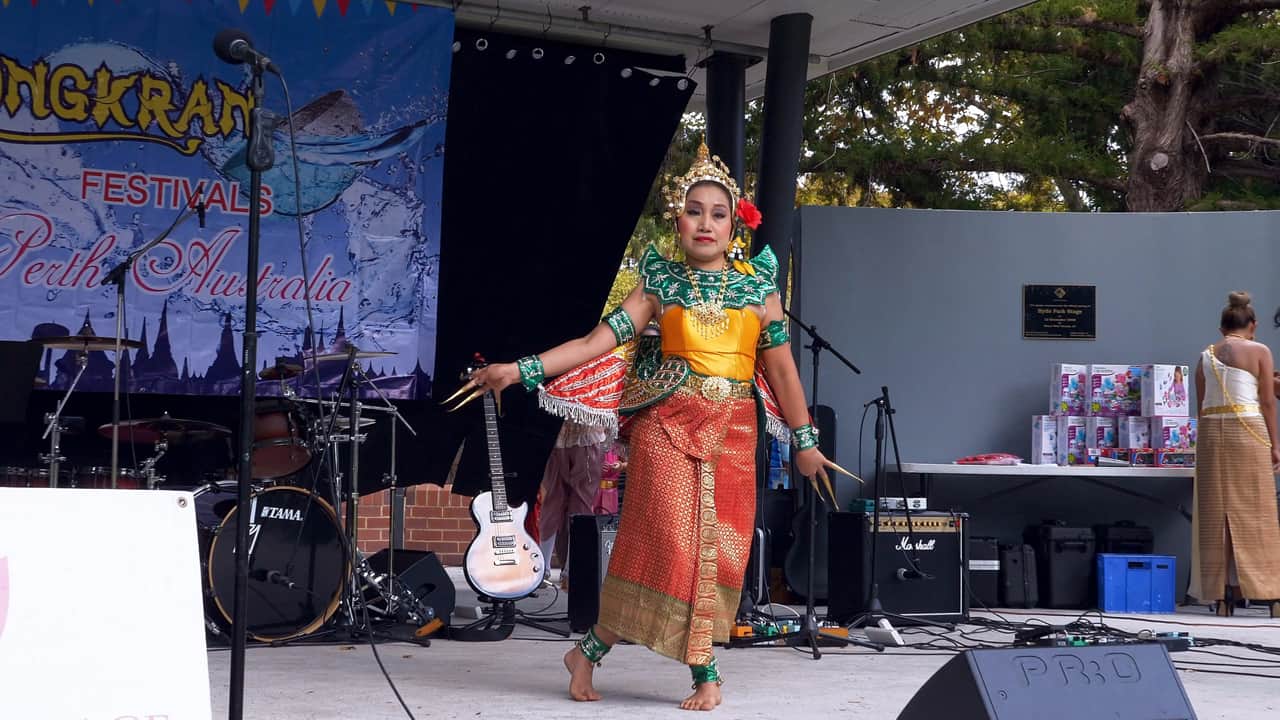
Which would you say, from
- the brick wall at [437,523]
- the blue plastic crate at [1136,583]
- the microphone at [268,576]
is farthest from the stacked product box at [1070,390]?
the brick wall at [437,523]

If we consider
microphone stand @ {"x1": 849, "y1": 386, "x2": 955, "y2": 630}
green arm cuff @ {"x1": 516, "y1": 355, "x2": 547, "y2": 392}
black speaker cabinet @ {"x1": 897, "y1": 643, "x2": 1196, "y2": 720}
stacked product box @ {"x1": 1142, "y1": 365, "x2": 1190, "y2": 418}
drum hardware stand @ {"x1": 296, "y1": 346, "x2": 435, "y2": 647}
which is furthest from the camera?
stacked product box @ {"x1": 1142, "y1": 365, "x2": 1190, "y2": 418}

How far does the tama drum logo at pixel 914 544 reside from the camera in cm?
694

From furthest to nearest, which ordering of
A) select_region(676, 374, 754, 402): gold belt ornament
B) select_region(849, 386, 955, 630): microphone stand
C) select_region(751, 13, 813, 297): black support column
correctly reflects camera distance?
1. select_region(751, 13, 813, 297): black support column
2. select_region(849, 386, 955, 630): microphone stand
3. select_region(676, 374, 754, 402): gold belt ornament

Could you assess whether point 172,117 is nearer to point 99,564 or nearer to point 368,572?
point 368,572

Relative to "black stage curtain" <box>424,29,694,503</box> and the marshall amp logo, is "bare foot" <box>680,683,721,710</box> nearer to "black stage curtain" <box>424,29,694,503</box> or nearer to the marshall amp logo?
the marshall amp logo

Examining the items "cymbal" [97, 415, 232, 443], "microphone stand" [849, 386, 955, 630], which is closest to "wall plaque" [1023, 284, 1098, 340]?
"microphone stand" [849, 386, 955, 630]

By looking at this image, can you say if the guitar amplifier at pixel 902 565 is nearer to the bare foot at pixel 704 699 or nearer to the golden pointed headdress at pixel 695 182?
the bare foot at pixel 704 699

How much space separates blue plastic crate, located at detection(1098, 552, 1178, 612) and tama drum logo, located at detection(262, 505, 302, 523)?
16.0ft

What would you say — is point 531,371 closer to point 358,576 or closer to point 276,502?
point 276,502

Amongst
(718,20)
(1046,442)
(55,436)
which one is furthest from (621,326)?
(1046,442)

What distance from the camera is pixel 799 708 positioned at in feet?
14.2

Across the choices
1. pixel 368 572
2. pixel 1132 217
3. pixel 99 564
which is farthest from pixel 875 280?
pixel 99 564

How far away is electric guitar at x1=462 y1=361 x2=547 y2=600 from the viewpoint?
634 centimetres

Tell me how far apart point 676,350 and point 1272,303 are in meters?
5.90
